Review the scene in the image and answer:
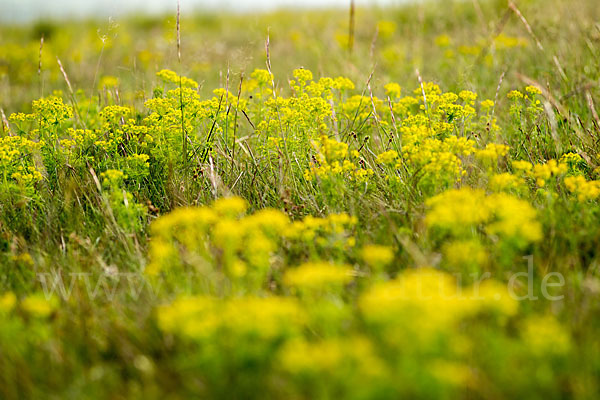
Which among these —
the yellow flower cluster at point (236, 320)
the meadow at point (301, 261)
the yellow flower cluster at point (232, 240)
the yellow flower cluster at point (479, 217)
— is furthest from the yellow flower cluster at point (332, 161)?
the yellow flower cluster at point (236, 320)

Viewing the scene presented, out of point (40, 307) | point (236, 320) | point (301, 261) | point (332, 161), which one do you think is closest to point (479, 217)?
point (301, 261)

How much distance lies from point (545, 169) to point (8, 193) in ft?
8.02

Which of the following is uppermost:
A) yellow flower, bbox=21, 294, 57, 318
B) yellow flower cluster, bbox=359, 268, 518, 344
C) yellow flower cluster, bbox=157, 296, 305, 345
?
yellow flower cluster, bbox=359, 268, 518, 344

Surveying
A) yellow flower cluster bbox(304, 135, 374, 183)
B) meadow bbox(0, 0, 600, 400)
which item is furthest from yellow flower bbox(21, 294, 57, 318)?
yellow flower cluster bbox(304, 135, 374, 183)

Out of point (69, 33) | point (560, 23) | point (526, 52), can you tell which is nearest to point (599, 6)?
point (560, 23)

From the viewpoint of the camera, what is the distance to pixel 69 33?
10.1 meters

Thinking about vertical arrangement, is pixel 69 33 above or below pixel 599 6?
below

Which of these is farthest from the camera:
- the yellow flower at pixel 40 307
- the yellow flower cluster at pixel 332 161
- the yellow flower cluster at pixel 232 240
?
the yellow flower cluster at pixel 332 161

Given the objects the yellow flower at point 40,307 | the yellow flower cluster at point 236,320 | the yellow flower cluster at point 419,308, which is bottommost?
the yellow flower at point 40,307

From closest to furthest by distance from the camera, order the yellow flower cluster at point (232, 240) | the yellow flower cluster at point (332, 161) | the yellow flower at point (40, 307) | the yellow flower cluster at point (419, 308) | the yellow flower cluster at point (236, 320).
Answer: the yellow flower cluster at point (419, 308), the yellow flower cluster at point (236, 320), the yellow flower at point (40, 307), the yellow flower cluster at point (232, 240), the yellow flower cluster at point (332, 161)

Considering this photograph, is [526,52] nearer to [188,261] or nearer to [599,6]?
[599,6]

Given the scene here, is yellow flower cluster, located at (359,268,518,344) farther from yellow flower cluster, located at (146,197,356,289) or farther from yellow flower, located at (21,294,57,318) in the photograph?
yellow flower, located at (21,294,57,318)

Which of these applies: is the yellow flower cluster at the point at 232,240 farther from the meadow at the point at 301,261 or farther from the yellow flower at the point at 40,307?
the yellow flower at the point at 40,307

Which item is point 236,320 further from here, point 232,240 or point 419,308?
point 419,308
